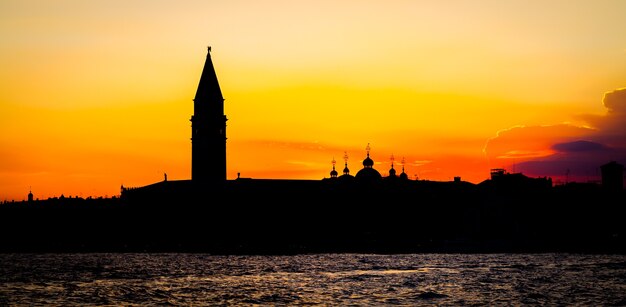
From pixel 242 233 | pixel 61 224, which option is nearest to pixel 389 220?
pixel 242 233

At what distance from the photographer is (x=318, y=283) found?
74688mm

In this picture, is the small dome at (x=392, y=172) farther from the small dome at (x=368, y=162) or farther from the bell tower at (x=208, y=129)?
the bell tower at (x=208, y=129)

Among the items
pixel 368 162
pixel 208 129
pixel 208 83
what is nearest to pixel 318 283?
pixel 208 129

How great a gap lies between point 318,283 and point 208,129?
4619cm

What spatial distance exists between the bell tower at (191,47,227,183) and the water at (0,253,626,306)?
1634 cm

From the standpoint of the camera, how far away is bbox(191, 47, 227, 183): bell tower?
116 metres

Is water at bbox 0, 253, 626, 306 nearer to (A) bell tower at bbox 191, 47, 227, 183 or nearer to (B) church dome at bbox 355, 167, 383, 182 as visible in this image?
(A) bell tower at bbox 191, 47, 227, 183

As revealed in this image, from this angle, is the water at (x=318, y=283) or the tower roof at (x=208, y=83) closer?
the water at (x=318, y=283)

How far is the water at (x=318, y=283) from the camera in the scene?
62.5 m

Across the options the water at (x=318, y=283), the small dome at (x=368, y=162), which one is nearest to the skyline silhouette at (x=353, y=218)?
the small dome at (x=368, y=162)

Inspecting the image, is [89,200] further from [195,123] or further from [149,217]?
[195,123]

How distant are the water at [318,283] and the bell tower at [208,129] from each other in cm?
1634

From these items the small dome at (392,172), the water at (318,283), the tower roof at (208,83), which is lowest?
the water at (318,283)

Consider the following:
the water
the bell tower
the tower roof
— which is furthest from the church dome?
the water
